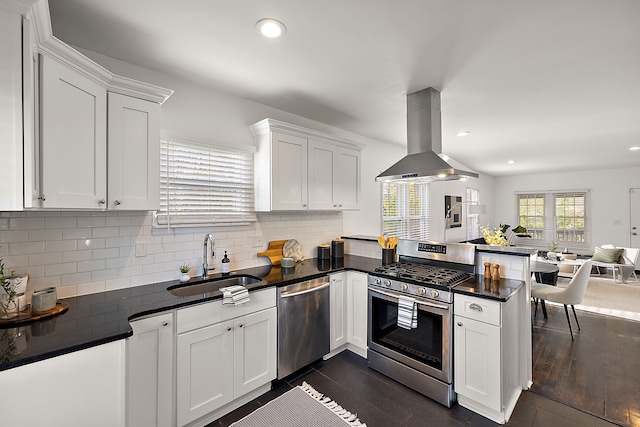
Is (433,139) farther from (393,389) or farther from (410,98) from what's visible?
(393,389)

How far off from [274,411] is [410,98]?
2.88 metres

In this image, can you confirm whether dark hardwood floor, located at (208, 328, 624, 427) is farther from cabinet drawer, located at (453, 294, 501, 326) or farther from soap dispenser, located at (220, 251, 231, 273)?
soap dispenser, located at (220, 251, 231, 273)

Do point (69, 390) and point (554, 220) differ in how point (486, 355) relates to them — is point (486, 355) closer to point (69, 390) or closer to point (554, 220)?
point (69, 390)

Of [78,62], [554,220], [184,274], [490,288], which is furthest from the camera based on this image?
[554,220]

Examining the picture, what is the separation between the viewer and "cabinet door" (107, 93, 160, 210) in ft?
5.99

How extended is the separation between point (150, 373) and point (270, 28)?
7.11 ft

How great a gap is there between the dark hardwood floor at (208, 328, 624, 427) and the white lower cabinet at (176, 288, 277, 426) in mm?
201

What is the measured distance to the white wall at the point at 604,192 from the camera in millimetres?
7035

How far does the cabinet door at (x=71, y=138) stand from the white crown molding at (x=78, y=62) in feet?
0.12

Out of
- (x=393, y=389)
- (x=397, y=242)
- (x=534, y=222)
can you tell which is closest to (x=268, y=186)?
(x=397, y=242)

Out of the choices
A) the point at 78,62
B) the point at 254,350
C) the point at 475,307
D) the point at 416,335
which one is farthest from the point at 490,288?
the point at 78,62

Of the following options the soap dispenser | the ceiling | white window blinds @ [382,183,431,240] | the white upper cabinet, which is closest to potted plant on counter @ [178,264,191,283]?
the soap dispenser

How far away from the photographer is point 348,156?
3.46 metres

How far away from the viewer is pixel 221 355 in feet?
6.64
